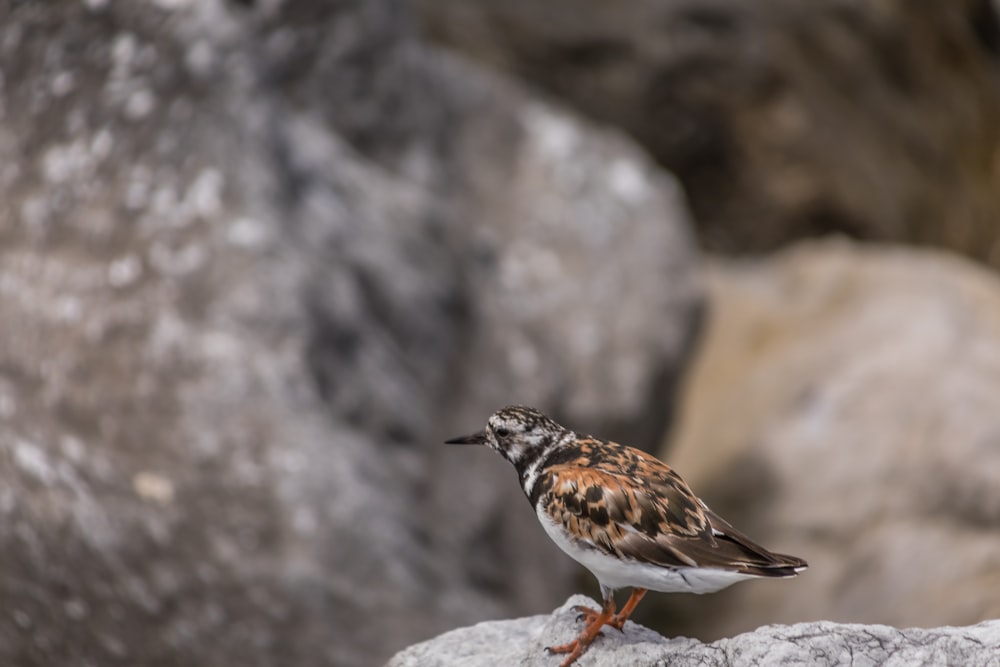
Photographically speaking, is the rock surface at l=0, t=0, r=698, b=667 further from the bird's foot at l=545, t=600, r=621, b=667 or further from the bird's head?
the bird's foot at l=545, t=600, r=621, b=667

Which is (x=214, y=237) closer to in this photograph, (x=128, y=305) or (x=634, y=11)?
(x=128, y=305)

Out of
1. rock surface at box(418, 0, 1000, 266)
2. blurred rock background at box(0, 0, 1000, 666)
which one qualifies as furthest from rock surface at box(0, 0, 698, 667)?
rock surface at box(418, 0, 1000, 266)

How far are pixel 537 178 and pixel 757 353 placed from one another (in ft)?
10.8

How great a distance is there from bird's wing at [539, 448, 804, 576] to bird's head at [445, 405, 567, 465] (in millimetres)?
233

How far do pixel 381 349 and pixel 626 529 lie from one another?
497cm

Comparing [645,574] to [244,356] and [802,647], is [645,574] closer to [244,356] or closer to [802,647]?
[802,647]

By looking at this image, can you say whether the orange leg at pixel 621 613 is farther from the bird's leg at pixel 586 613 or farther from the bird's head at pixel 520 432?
the bird's head at pixel 520 432

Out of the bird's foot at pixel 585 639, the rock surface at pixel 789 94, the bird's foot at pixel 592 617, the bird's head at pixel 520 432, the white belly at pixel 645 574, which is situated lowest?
the bird's foot at pixel 585 639

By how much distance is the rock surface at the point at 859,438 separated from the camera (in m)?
9.94

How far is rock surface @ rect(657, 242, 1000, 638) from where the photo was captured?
9938mm

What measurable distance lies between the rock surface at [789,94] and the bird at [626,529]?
1084 centimetres

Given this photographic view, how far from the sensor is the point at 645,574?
532 cm

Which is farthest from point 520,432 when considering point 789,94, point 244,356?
point 789,94

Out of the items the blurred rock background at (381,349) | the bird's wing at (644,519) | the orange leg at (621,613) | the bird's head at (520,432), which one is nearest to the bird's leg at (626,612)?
the orange leg at (621,613)
